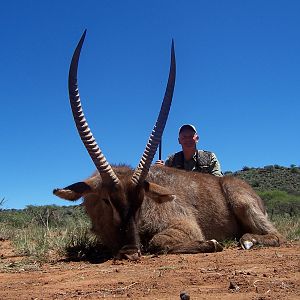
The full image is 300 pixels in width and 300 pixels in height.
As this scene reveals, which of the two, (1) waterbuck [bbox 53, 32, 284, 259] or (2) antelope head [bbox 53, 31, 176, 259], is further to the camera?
(1) waterbuck [bbox 53, 32, 284, 259]

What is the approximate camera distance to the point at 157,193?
688 cm

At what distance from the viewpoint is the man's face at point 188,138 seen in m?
9.52

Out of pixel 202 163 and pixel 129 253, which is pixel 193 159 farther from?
pixel 129 253

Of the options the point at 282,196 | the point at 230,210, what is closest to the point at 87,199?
the point at 230,210

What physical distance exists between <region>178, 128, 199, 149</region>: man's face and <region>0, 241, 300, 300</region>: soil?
383 centimetres

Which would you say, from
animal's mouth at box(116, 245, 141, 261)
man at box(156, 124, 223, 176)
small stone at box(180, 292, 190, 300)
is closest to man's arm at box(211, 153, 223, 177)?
man at box(156, 124, 223, 176)

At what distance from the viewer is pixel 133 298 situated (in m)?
3.42

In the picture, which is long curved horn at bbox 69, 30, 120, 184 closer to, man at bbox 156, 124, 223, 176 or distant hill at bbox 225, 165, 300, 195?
man at bbox 156, 124, 223, 176

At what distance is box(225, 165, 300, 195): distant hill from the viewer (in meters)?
30.0

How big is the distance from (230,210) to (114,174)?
2450 millimetres

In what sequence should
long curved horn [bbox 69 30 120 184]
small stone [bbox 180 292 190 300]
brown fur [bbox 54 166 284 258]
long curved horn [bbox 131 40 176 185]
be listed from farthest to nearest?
long curved horn [bbox 131 40 176 185] → long curved horn [bbox 69 30 120 184] → brown fur [bbox 54 166 284 258] → small stone [bbox 180 292 190 300]

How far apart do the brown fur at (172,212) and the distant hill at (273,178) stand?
20245mm

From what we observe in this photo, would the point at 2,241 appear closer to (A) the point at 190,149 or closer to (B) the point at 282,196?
(A) the point at 190,149

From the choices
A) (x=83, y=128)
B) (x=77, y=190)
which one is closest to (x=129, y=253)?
(x=77, y=190)
